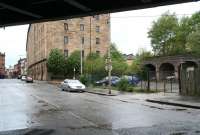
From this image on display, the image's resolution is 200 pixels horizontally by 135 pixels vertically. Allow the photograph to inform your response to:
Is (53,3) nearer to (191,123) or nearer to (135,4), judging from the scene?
(135,4)

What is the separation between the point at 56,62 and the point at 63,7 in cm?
6639

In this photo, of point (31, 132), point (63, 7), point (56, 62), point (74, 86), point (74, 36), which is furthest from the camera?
point (74, 36)

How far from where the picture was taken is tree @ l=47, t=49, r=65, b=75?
262ft

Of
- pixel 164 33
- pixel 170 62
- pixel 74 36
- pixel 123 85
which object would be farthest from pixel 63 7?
pixel 164 33

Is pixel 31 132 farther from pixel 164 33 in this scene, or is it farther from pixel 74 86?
pixel 164 33

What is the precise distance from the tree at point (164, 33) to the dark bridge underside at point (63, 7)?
84500mm

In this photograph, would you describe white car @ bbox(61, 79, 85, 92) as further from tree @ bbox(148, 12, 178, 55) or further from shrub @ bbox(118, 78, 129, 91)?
tree @ bbox(148, 12, 178, 55)

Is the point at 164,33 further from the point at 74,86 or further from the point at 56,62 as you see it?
the point at 74,86

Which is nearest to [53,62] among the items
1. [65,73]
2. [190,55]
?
[65,73]

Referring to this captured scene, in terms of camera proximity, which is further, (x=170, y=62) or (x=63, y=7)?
(x=170, y=62)

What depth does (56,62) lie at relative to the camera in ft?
264

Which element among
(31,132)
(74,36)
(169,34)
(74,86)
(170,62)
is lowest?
(31,132)

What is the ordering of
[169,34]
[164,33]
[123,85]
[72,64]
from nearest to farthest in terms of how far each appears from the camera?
1. [123,85]
2. [72,64]
3. [164,33]
4. [169,34]

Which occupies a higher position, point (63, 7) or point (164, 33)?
point (164, 33)
